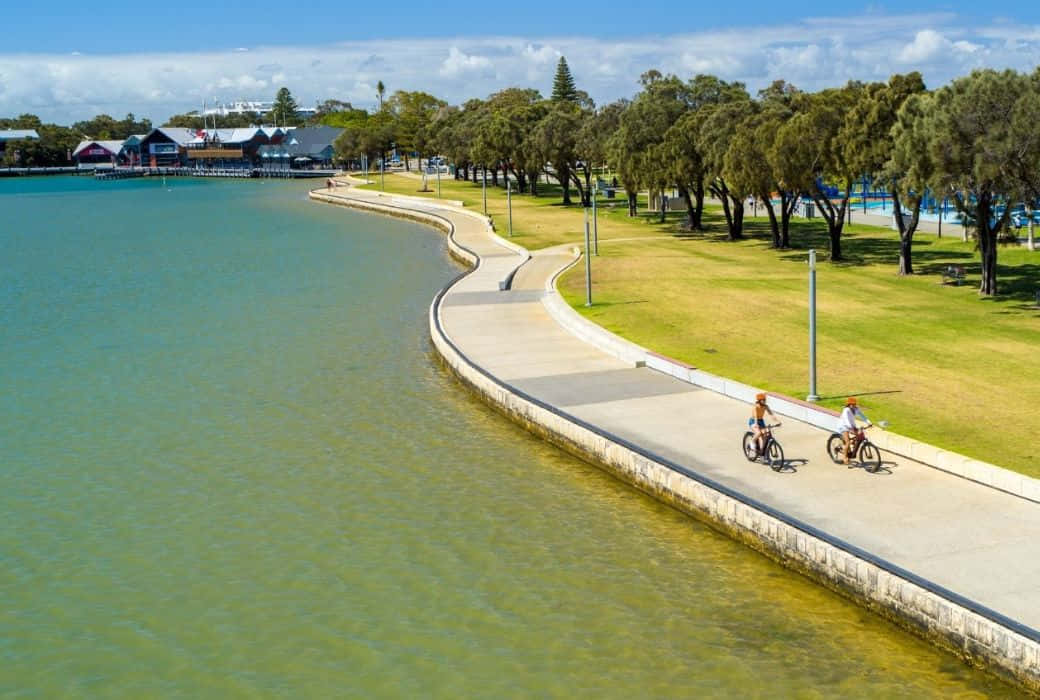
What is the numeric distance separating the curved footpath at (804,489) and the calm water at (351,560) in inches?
18.8

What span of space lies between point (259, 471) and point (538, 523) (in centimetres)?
723

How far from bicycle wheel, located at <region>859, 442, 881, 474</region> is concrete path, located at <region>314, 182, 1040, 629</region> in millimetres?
140

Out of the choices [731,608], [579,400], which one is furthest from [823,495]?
[579,400]

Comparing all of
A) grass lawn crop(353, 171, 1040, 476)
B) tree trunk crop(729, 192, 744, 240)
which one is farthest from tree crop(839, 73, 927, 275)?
tree trunk crop(729, 192, 744, 240)

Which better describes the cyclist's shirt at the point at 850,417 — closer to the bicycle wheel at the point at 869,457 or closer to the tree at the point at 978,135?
the bicycle wheel at the point at 869,457

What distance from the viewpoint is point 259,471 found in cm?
2448

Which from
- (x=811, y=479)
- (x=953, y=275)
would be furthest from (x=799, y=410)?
(x=953, y=275)

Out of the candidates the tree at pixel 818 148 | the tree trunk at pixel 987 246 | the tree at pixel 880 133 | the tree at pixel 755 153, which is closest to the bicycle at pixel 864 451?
the tree trunk at pixel 987 246

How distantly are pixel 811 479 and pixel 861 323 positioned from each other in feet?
54.0

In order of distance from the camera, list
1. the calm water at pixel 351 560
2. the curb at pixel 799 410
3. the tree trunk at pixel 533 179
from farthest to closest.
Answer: the tree trunk at pixel 533 179 < the curb at pixel 799 410 < the calm water at pixel 351 560

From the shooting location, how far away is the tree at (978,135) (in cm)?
3531

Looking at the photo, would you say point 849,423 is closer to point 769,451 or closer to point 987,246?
point 769,451

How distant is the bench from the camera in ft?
141

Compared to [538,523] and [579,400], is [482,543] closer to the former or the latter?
[538,523]
